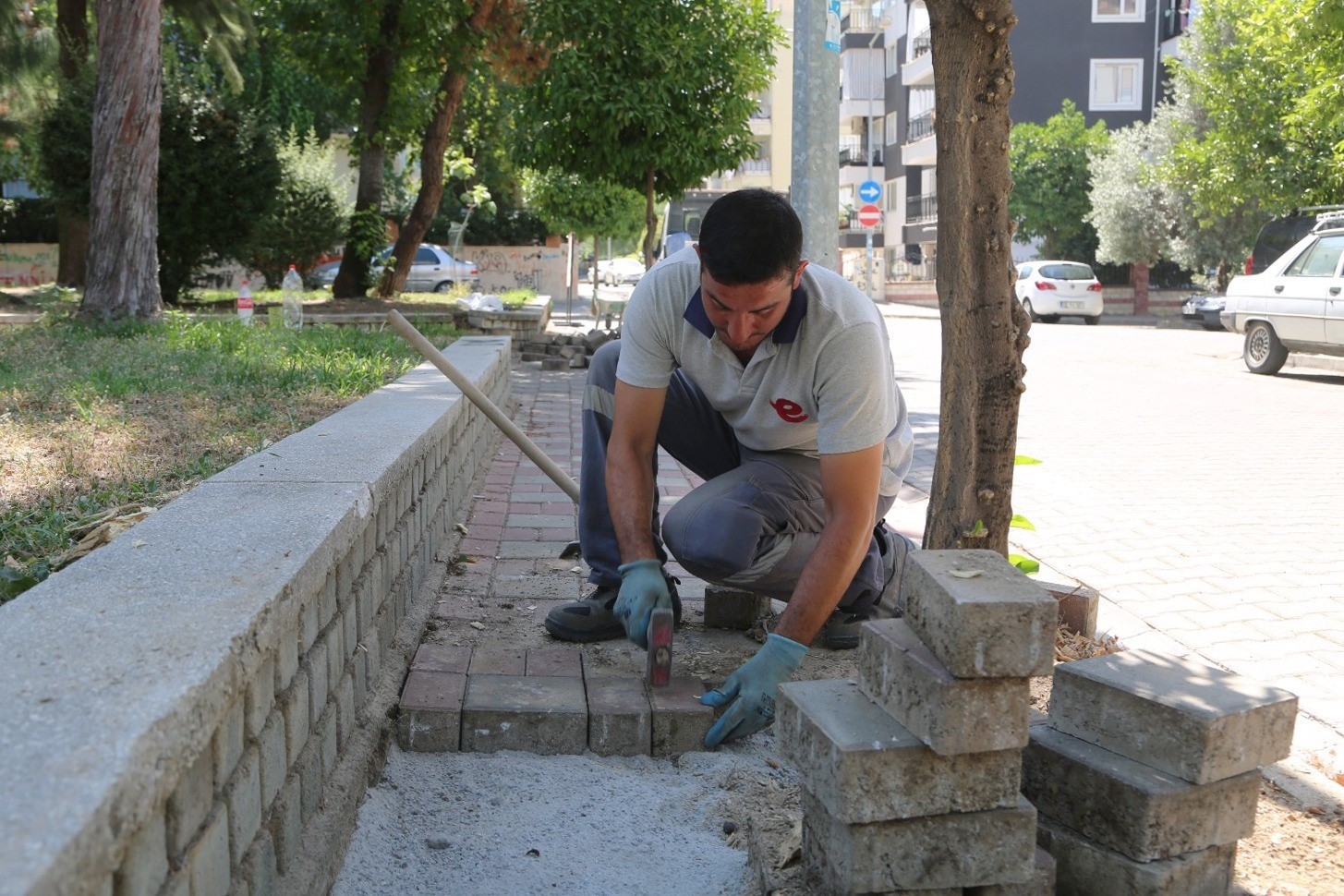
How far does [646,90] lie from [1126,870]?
1114 centimetres

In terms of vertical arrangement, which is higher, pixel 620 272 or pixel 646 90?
pixel 646 90

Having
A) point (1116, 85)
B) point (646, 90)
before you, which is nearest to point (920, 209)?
point (1116, 85)

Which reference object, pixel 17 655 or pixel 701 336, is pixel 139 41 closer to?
pixel 701 336

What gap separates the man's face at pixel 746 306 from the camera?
110 inches

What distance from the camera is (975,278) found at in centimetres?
324

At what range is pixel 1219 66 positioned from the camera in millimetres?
21672

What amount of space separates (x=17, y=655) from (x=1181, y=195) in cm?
2843

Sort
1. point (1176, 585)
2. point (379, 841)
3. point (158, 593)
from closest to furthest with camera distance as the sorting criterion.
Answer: point (158, 593) < point (379, 841) < point (1176, 585)

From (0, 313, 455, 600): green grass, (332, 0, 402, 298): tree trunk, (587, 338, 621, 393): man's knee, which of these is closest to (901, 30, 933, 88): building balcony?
(332, 0, 402, 298): tree trunk

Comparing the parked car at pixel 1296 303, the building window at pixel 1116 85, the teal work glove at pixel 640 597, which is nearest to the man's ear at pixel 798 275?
the teal work glove at pixel 640 597

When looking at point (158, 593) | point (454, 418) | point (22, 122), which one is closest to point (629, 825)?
point (158, 593)

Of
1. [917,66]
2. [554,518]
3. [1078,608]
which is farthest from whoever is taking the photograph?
[917,66]

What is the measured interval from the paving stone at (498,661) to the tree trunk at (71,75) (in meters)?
14.7

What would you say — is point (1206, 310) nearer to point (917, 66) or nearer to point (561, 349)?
point (561, 349)
